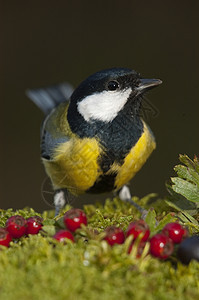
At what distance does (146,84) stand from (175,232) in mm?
677

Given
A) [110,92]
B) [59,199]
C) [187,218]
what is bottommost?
[59,199]

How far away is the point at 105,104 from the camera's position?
1.35 m

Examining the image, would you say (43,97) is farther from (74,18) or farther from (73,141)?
(74,18)

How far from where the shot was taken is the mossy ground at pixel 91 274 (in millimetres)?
590

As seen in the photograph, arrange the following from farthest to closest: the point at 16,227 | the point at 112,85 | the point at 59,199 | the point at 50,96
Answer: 1. the point at 50,96
2. the point at 59,199
3. the point at 112,85
4. the point at 16,227

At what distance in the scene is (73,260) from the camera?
66cm

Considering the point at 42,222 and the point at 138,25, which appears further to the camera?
the point at 138,25

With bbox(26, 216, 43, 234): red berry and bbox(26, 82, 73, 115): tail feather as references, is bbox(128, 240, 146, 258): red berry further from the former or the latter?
bbox(26, 82, 73, 115): tail feather

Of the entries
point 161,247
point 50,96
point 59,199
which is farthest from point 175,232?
point 50,96

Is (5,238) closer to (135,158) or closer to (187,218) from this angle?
(187,218)

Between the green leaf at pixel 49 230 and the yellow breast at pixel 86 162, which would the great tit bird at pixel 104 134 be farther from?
the green leaf at pixel 49 230

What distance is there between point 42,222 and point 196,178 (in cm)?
35

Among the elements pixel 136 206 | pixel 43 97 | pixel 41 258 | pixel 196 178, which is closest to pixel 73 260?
pixel 41 258

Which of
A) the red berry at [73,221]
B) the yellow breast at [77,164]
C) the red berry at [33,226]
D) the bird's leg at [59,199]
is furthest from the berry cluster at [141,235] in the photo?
the bird's leg at [59,199]
